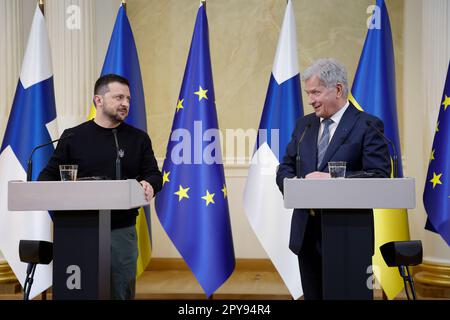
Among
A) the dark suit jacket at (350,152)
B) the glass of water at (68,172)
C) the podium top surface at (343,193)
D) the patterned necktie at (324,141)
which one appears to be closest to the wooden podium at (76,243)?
the glass of water at (68,172)

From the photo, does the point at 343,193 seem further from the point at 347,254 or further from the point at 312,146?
the point at 312,146

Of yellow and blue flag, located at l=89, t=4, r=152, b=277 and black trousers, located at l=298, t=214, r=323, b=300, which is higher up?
yellow and blue flag, located at l=89, t=4, r=152, b=277

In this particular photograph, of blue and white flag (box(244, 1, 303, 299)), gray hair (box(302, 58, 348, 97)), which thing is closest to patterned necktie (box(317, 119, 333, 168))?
gray hair (box(302, 58, 348, 97))

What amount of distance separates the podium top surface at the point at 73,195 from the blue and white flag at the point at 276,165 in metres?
1.76

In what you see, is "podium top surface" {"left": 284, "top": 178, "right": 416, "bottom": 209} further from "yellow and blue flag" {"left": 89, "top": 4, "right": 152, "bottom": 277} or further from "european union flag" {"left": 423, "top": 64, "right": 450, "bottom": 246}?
"yellow and blue flag" {"left": 89, "top": 4, "right": 152, "bottom": 277}

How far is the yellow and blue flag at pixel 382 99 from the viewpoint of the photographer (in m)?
3.91

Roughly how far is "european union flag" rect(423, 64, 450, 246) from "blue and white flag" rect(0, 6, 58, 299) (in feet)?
9.10

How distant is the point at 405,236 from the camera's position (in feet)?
12.9

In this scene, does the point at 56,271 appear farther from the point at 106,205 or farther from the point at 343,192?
the point at 343,192

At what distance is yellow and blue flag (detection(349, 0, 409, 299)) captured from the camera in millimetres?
3914

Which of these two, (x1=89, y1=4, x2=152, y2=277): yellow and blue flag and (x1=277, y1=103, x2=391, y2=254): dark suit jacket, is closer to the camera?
(x1=277, y1=103, x2=391, y2=254): dark suit jacket

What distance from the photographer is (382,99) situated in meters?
4.04

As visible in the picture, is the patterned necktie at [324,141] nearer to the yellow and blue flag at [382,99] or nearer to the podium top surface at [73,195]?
the podium top surface at [73,195]
